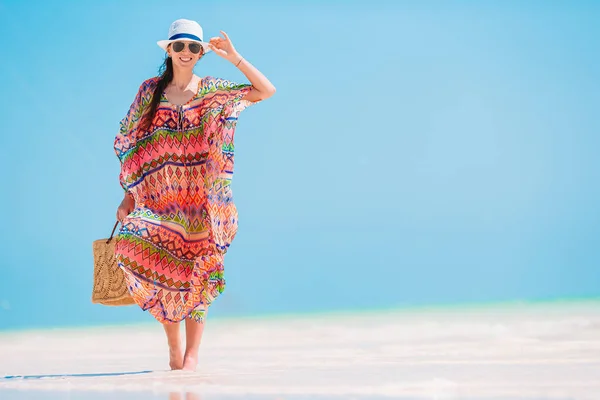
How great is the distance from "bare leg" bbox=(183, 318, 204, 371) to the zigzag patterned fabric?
31mm

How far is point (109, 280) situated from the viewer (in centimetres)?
377

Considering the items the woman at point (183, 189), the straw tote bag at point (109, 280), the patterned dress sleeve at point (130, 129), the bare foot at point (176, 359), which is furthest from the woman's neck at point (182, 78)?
the bare foot at point (176, 359)

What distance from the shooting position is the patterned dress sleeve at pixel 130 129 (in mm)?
3766

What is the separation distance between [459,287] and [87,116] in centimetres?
413

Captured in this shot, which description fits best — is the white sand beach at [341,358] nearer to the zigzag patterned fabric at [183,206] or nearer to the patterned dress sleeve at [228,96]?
the zigzag patterned fabric at [183,206]

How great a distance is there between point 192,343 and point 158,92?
1011 mm

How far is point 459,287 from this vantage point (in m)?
9.62

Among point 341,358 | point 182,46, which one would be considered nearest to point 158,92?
point 182,46

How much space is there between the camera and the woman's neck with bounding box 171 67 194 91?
3715 millimetres

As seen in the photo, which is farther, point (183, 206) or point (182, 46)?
point (183, 206)

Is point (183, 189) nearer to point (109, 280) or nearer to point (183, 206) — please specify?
point (183, 206)

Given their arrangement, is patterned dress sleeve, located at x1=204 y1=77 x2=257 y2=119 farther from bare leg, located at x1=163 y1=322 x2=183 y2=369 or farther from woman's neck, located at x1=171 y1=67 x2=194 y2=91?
bare leg, located at x1=163 y1=322 x2=183 y2=369

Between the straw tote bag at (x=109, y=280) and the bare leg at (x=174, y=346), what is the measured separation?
7.9 inches

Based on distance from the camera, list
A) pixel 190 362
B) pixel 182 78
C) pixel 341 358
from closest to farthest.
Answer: pixel 190 362, pixel 182 78, pixel 341 358
